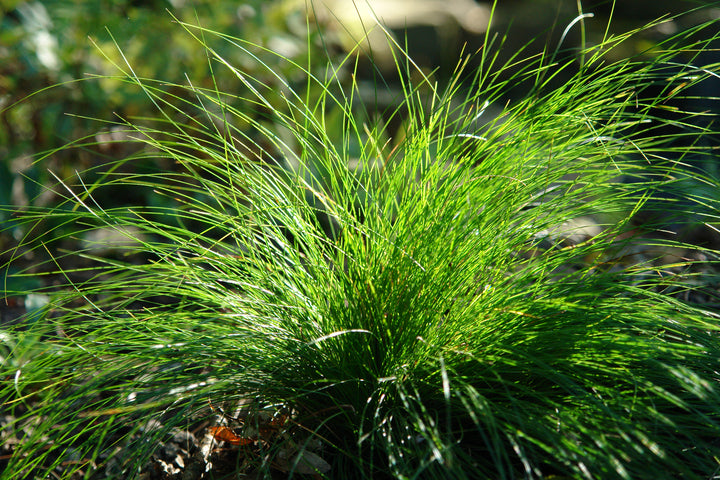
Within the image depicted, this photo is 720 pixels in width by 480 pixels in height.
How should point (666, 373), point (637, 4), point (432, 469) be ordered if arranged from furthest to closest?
Answer: 1. point (637, 4)
2. point (666, 373)
3. point (432, 469)

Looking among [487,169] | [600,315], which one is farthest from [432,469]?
[487,169]

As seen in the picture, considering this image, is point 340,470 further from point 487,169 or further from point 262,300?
point 487,169

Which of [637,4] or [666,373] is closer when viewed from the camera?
[666,373]

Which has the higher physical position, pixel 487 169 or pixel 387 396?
pixel 487 169

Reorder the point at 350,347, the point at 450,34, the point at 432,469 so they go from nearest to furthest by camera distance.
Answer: the point at 432,469 < the point at 350,347 < the point at 450,34

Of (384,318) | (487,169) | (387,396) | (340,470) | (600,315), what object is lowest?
(340,470)

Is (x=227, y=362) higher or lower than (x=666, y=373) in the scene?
lower

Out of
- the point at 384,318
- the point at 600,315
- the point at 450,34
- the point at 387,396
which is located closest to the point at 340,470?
the point at 387,396

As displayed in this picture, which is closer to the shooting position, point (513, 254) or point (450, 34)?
point (513, 254)

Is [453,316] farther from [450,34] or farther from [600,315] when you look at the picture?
[450,34]

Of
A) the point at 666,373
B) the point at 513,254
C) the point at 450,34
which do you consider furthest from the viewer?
the point at 450,34
